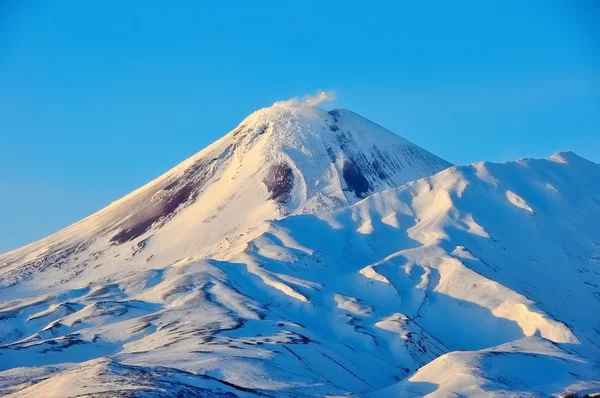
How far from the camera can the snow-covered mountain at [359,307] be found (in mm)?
95062

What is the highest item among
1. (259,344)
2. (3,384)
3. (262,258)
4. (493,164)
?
(493,164)

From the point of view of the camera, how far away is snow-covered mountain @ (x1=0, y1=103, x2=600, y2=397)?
312 feet

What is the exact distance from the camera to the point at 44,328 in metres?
135

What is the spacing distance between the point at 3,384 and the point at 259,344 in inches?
1179

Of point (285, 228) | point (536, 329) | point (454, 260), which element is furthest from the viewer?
point (285, 228)

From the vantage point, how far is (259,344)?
108188 mm

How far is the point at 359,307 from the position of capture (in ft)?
444

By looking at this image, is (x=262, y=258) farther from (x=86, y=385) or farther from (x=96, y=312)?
(x=86, y=385)

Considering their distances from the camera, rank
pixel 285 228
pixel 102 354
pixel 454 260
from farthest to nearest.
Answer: pixel 285 228, pixel 454 260, pixel 102 354

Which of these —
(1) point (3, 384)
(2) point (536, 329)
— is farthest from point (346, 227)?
(1) point (3, 384)

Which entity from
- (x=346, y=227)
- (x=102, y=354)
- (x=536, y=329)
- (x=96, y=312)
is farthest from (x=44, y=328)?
(x=536, y=329)

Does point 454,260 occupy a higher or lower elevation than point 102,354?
higher

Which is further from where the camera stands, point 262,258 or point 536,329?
point 262,258

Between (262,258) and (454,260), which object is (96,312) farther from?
(454,260)
